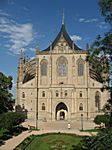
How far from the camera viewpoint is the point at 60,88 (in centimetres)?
6931

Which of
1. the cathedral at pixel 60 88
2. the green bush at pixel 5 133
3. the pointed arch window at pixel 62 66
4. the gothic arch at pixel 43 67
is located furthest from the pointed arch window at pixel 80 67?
the green bush at pixel 5 133

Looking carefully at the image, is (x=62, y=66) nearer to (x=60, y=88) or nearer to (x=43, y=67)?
(x=43, y=67)

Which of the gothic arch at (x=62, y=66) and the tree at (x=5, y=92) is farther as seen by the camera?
the gothic arch at (x=62, y=66)

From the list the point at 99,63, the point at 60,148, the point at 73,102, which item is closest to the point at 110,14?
the point at 99,63

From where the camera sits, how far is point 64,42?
72250mm

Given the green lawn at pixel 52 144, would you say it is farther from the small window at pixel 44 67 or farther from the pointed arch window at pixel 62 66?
the small window at pixel 44 67

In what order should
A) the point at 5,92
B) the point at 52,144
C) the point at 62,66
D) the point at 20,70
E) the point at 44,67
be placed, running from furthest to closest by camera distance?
1. the point at 20,70
2. the point at 44,67
3. the point at 62,66
4. the point at 5,92
5. the point at 52,144

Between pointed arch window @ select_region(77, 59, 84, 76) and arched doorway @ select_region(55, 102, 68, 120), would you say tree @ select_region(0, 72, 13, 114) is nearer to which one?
arched doorway @ select_region(55, 102, 68, 120)

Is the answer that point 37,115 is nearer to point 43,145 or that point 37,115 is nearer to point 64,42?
point 64,42

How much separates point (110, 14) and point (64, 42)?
5316cm

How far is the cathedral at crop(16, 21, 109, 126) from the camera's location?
68.9 meters

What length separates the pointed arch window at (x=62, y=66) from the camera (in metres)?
71.2

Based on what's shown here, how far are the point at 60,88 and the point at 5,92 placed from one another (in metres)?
22.0

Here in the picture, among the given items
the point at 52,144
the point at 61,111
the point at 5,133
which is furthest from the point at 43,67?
the point at 52,144
